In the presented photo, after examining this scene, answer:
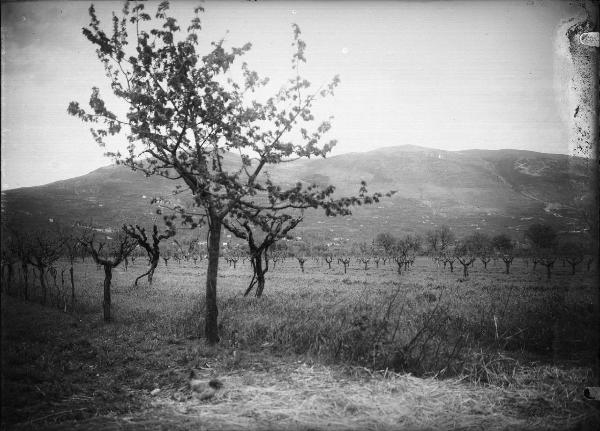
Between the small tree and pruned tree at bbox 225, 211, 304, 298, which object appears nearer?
pruned tree at bbox 225, 211, 304, 298

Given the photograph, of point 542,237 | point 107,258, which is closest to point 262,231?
point 107,258

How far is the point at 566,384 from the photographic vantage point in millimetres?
6164

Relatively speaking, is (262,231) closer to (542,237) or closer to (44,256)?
(44,256)

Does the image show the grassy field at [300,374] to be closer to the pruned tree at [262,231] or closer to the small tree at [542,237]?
the pruned tree at [262,231]

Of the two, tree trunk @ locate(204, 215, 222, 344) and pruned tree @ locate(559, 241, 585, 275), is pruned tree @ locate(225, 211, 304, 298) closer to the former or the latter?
tree trunk @ locate(204, 215, 222, 344)

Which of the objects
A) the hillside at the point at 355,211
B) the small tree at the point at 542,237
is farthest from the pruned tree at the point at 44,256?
the small tree at the point at 542,237

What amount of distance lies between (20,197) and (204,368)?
175 meters

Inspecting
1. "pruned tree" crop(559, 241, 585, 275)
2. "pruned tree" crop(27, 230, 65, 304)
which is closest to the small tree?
"pruned tree" crop(559, 241, 585, 275)

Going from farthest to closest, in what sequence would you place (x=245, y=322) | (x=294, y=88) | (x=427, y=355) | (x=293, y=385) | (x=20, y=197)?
(x=20, y=197) → (x=245, y=322) → (x=294, y=88) → (x=427, y=355) → (x=293, y=385)

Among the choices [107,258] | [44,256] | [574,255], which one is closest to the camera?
[107,258]

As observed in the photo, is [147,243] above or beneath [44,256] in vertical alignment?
above

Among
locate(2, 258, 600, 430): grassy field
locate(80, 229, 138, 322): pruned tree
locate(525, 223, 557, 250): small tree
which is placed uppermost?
locate(80, 229, 138, 322): pruned tree

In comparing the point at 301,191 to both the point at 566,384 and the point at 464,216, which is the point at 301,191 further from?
the point at 464,216

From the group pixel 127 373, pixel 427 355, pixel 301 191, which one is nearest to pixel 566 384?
pixel 427 355
